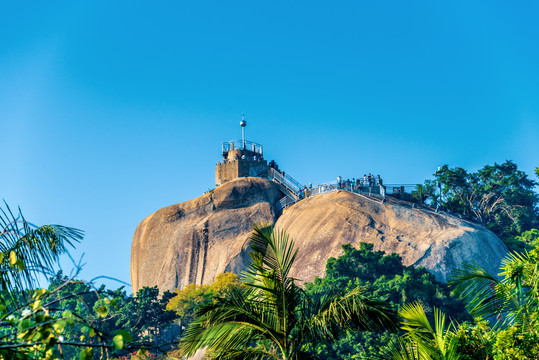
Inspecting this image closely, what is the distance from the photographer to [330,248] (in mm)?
40500

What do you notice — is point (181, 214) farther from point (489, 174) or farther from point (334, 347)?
point (489, 174)

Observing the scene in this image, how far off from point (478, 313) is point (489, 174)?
1807 inches

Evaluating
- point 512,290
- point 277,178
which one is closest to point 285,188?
point 277,178

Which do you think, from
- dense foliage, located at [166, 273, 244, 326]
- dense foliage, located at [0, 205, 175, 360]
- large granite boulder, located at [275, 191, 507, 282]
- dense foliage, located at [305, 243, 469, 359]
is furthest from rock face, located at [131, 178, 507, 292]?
dense foliage, located at [0, 205, 175, 360]

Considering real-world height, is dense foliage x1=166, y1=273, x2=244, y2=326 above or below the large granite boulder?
below

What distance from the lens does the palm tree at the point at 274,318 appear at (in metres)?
9.55

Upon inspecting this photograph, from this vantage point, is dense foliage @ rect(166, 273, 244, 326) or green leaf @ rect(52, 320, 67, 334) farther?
dense foliage @ rect(166, 273, 244, 326)

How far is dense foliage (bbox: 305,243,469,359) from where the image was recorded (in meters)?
30.9

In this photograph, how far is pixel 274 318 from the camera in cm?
1002

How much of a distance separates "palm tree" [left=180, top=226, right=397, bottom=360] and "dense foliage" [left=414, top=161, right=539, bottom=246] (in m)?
39.4

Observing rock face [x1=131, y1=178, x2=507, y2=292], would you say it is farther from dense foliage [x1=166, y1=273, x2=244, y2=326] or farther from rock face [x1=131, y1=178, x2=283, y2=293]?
dense foliage [x1=166, y1=273, x2=244, y2=326]

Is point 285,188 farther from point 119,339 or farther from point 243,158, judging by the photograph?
point 119,339

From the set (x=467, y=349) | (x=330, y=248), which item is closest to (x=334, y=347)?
(x=330, y=248)

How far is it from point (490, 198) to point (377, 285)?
68.5ft
